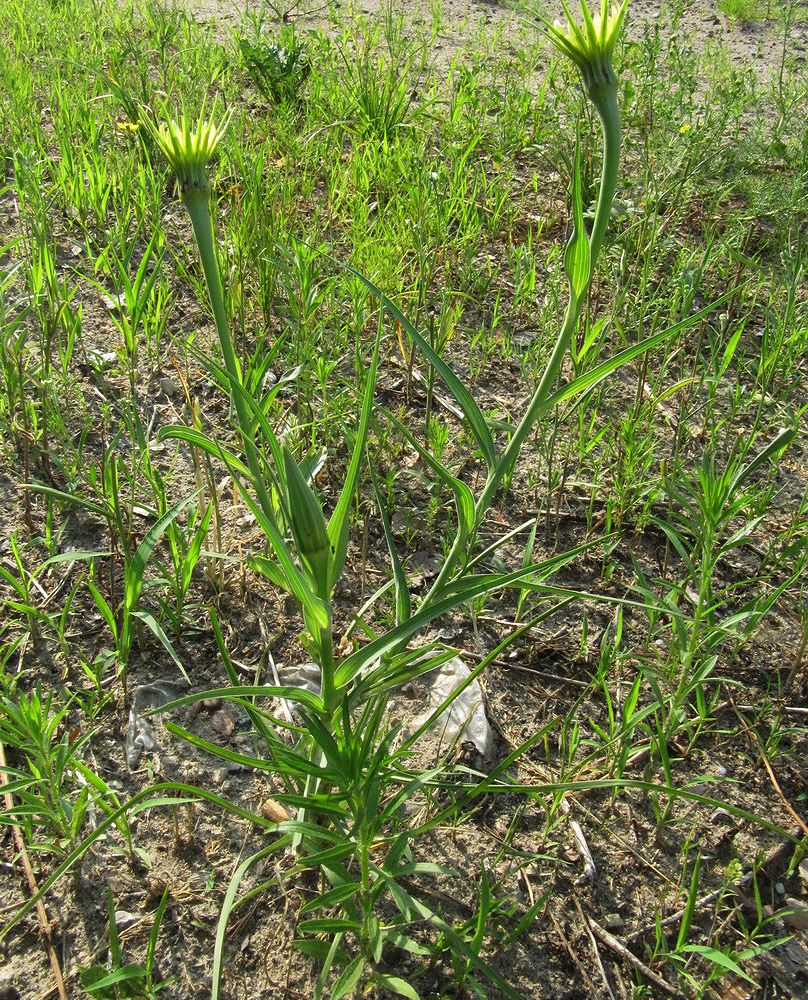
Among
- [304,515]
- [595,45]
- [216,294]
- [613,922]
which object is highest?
[595,45]

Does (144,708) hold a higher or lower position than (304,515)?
lower

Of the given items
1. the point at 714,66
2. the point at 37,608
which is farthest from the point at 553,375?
the point at 714,66

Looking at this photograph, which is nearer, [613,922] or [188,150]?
[188,150]

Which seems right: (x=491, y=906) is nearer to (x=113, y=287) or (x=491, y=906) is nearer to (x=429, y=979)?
(x=429, y=979)

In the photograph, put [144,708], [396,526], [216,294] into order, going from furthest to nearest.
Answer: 1. [396,526]
2. [144,708]
3. [216,294]

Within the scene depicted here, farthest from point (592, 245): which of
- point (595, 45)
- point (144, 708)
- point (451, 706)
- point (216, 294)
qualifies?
point (144, 708)

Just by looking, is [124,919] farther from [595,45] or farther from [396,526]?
[595,45]

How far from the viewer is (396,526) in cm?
230

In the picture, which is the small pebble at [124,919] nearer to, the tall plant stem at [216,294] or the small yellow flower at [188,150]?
the tall plant stem at [216,294]

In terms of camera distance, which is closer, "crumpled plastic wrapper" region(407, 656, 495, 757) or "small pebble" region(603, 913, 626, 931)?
"small pebble" region(603, 913, 626, 931)

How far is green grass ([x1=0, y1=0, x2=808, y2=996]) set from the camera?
1509mm

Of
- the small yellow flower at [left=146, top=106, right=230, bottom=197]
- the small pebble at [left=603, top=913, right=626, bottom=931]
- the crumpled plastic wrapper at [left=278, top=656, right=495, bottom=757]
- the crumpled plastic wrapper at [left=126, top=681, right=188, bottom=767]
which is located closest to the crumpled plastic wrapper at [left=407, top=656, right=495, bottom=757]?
the crumpled plastic wrapper at [left=278, top=656, right=495, bottom=757]

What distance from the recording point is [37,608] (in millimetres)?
2000

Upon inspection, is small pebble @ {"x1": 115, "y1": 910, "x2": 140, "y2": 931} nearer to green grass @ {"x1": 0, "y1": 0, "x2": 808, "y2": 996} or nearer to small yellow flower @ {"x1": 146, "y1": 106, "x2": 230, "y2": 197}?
green grass @ {"x1": 0, "y1": 0, "x2": 808, "y2": 996}
